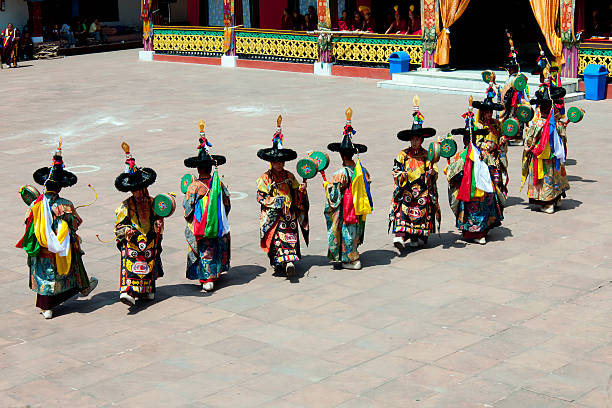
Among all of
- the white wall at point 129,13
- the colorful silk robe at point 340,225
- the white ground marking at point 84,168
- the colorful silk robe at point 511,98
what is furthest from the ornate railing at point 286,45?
the colorful silk robe at point 340,225

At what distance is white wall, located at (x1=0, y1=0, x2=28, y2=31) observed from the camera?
37156mm

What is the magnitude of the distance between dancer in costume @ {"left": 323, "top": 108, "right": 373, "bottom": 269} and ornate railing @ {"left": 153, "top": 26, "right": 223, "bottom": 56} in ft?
70.3

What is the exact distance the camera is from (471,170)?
37.4 ft

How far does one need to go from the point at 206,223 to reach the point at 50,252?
162cm

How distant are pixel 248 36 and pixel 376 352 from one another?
23123 mm

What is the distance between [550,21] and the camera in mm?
23078

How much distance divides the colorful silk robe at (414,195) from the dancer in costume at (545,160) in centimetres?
205

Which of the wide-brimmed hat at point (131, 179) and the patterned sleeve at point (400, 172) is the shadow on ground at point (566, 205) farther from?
the wide-brimmed hat at point (131, 179)

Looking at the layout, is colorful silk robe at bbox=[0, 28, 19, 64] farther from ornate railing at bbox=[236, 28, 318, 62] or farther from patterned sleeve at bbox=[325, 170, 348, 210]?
patterned sleeve at bbox=[325, 170, 348, 210]

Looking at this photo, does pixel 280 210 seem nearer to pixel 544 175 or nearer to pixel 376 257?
pixel 376 257

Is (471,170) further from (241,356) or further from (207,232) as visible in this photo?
(241,356)

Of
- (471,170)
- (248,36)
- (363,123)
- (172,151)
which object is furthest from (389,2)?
(471,170)

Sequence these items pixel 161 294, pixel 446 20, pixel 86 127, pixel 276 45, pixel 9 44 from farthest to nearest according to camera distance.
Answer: pixel 9 44 < pixel 276 45 < pixel 446 20 < pixel 86 127 < pixel 161 294

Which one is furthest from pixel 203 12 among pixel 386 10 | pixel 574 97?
pixel 574 97
